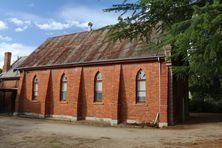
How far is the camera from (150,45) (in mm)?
11820

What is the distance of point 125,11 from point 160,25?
5.45 feet

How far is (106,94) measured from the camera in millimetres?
28328

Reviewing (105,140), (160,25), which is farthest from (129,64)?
(160,25)

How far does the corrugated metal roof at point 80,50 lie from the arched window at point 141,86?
154 centimetres

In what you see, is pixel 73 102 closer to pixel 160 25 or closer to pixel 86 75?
pixel 86 75

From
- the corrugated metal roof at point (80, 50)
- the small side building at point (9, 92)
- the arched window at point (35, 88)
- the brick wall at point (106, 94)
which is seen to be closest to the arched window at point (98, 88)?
the brick wall at point (106, 94)

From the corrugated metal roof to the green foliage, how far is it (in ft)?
44.1

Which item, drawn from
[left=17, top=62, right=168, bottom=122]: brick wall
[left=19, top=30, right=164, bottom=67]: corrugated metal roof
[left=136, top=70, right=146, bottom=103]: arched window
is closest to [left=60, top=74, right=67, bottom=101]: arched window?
[left=17, top=62, right=168, bottom=122]: brick wall

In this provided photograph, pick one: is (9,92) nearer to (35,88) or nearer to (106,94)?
(35,88)

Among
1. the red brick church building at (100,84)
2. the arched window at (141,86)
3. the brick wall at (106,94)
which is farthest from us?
the arched window at (141,86)

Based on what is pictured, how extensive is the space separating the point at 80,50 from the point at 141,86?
8792 mm

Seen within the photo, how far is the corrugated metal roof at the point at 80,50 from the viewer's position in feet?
93.4

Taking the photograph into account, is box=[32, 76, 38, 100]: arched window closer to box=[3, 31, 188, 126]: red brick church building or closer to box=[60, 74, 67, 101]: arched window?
box=[3, 31, 188, 126]: red brick church building

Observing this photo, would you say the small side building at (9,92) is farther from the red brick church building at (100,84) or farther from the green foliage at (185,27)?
the green foliage at (185,27)
